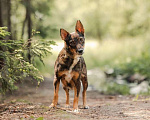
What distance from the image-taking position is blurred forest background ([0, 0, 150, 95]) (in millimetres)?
7461

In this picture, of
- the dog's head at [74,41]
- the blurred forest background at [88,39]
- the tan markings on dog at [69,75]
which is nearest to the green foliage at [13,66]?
the blurred forest background at [88,39]

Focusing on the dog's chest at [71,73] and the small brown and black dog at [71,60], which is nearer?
the small brown and black dog at [71,60]

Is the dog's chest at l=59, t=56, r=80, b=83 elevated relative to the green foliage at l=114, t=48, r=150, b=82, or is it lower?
lower

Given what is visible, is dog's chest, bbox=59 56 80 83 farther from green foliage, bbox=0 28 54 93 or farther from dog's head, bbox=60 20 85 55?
green foliage, bbox=0 28 54 93

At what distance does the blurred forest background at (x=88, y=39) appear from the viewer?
746cm

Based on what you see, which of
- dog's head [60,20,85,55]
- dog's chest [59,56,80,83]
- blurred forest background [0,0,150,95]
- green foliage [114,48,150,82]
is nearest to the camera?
dog's head [60,20,85,55]

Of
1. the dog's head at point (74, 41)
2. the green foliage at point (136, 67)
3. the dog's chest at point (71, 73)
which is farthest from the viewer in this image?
the green foliage at point (136, 67)

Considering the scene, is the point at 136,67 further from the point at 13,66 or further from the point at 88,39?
the point at 88,39

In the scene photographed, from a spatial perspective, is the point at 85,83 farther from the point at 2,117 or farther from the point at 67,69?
the point at 2,117

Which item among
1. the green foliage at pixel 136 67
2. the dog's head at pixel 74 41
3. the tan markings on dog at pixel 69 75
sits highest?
the green foliage at pixel 136 67

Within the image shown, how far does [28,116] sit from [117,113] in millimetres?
2222

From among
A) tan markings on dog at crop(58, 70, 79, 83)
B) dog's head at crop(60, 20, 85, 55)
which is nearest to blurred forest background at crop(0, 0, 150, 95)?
tan markings on dog at crop(58, 70, 79, 83)

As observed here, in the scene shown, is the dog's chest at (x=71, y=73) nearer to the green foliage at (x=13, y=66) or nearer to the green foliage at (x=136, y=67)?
the green foliage at (x=13, y=66)

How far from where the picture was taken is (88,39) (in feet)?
139
